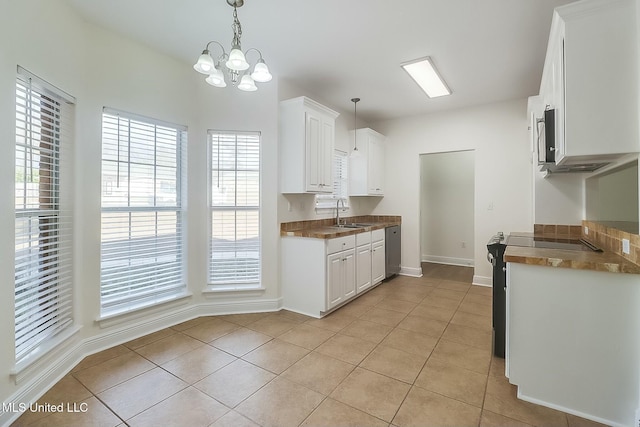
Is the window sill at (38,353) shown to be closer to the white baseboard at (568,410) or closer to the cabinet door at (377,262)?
the white baseboard at (568,410)

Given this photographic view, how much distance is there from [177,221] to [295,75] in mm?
2123

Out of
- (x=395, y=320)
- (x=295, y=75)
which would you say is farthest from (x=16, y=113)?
(x=395, y=320)

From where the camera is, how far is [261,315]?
3.33 meters

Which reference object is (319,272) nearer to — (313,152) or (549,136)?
(313,152)

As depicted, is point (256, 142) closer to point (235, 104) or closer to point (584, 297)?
point (235, 104)

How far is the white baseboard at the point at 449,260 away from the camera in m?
5.98

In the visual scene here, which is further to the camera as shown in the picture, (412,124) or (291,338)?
(412,124)

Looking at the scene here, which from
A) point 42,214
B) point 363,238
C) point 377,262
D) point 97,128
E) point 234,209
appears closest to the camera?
point 42,214

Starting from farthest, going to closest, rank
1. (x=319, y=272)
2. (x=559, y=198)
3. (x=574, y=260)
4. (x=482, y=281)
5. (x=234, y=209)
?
(x=482, y=281)
(x=234, y=209)
(x=319, y=272)
(x=559, y=198)
(x=574, y=260)

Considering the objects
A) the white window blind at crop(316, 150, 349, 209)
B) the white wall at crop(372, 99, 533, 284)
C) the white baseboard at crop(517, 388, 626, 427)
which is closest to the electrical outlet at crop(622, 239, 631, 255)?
the white baseboard at crop(517, 388, 626, 427)

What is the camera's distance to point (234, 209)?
133 inches

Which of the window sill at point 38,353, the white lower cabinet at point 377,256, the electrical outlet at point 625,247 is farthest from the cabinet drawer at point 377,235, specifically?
the window sill at point 38,353

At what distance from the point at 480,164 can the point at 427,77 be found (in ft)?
5.77

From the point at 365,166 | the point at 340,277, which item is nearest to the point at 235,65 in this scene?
the point at 340,277
